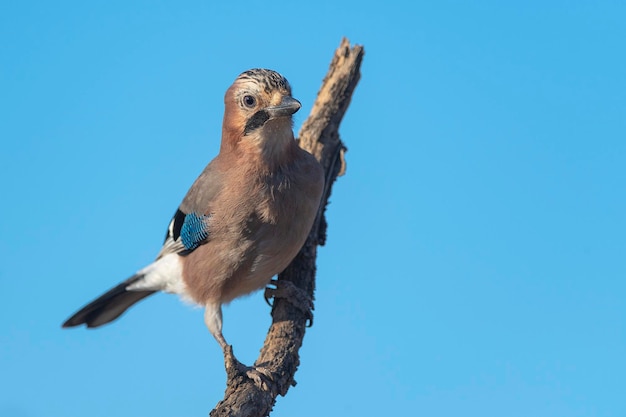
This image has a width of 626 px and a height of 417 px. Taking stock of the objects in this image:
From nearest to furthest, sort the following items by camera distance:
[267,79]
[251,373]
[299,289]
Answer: [251,373] < [267,79] < [299,289]

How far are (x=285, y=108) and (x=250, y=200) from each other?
31.1 inches

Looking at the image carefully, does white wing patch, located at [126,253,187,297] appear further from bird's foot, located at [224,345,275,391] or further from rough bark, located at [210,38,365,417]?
bird's foot, located at [224,345,275,391]

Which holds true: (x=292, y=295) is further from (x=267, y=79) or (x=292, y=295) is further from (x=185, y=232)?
(x=267, y=79)

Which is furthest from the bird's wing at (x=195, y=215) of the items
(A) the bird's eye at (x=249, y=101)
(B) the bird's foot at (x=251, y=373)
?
(B) the bird's foot at (x=251, y=373)

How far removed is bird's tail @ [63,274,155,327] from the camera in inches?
278

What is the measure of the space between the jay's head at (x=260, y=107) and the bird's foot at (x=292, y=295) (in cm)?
129

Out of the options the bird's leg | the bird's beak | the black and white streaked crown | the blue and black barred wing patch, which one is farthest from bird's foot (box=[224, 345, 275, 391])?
the black and white streaked crown

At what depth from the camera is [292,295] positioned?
622 centimetres

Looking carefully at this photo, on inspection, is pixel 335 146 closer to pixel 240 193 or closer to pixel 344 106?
pixel 344 106

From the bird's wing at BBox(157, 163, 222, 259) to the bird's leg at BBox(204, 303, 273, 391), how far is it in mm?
561

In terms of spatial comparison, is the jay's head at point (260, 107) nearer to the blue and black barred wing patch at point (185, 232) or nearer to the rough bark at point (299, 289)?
the blue and black barred wing patch at point (185, 232)

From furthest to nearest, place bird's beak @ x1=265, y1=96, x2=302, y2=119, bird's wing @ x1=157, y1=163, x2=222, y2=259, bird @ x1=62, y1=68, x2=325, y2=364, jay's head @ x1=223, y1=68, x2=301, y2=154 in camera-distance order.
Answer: bird's wing @ x1=157, y1=163, x2=222, y2=259 < bird @ x1=62, y1=68, x2=325, y2=364 < jay's head @ x1=223, y1=68, x2=301, y2=154 < bird's beak @ x1=265, y1=96, x2=302, y2=119

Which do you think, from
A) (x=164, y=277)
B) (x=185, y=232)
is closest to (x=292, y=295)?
(x=185, y=232)

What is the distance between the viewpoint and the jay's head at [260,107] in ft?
17.8
